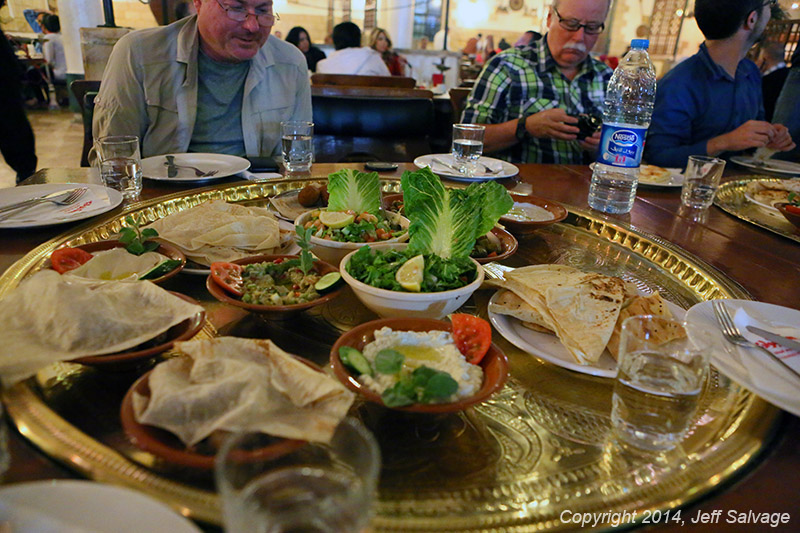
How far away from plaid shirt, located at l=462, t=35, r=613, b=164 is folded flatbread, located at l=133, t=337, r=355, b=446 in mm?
3220

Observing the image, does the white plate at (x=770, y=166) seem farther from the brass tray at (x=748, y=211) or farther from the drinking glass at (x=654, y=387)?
the drinking glass at (x=654, y=387)

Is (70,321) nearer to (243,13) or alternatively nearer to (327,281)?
(327,281)

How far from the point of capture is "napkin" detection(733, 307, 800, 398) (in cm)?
97

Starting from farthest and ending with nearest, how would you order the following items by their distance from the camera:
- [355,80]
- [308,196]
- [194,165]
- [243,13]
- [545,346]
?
[355,80]
[243,13]
[194,165]
[308,196]
[545,346]

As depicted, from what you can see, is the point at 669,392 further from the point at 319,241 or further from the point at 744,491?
the point at 319,241

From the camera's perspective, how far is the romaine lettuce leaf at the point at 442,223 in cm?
139

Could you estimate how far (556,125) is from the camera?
3072 millimetres

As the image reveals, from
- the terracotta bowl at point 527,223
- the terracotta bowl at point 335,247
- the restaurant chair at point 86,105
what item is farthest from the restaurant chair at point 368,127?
the terracotta bowl at point 335,247

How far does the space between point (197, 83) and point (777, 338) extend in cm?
308

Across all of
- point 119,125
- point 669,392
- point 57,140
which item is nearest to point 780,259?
point 669,392

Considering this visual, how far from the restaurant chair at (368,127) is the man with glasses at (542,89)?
878 mm

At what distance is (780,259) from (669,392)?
3.87 feet

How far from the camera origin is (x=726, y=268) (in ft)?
5.32

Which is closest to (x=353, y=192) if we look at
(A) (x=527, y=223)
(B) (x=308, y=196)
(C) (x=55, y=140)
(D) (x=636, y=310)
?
(B) (x=308, y=196)
